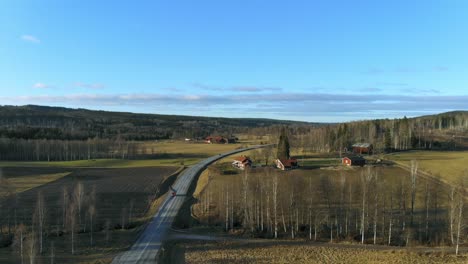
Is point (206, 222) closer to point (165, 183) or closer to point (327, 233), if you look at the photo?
point (327, 233)

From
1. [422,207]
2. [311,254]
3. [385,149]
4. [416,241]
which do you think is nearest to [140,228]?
[311,254]

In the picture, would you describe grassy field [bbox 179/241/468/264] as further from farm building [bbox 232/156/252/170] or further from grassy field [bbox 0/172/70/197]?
grassy field [bbox 0/172/70/197]

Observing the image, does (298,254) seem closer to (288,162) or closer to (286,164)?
(286,164)

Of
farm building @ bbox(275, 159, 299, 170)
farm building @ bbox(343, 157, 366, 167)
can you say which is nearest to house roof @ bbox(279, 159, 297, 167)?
farm building @ bbox(275, 159, 299, 170)

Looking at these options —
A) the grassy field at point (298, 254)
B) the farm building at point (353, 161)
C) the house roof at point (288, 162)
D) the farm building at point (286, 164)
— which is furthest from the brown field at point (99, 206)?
the farm building at point (353, 161)

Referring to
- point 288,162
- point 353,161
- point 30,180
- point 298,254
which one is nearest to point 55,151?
point 30,180

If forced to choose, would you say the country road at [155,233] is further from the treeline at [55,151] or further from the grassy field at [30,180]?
the treeline at [55,151]
